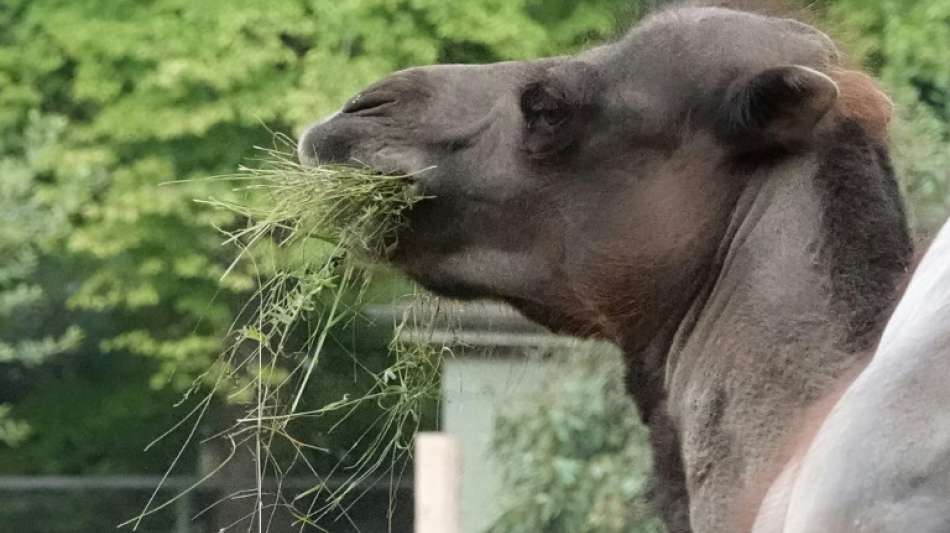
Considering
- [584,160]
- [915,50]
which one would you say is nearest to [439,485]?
[584,160]

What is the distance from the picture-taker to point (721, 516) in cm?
309

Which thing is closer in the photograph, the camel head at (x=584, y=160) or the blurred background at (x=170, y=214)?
the camel head at (x=584, y=160)

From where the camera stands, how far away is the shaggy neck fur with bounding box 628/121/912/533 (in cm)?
301

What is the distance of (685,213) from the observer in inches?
131

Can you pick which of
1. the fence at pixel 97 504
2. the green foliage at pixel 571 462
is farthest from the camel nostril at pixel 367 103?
the fence at pixel 97 504

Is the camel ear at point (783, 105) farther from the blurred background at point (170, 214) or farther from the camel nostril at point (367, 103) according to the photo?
the blurred background at point (170, 214)

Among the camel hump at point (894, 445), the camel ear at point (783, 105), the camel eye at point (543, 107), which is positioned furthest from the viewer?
the camel eye at point (543, 107)

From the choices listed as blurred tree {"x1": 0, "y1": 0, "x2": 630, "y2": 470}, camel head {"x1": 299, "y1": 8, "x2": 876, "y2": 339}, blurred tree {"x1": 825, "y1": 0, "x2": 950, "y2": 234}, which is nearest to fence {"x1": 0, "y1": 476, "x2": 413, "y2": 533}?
blurred tree {"x1": 0, "y1": 0, "x2": 630, "y2": 470}

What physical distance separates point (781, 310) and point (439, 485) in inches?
72.5

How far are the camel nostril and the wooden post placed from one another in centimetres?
143

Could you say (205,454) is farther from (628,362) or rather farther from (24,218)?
(628,362)

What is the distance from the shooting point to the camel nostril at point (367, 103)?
11.3 feet

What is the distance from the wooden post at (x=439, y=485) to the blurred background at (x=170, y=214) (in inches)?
52.8

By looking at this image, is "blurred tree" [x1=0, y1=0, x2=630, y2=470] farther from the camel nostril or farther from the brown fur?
the brown fur
